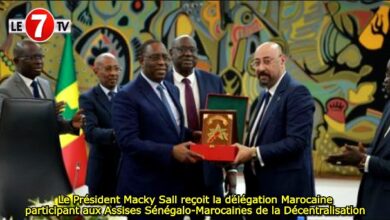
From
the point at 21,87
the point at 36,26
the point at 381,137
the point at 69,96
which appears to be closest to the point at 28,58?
the point at 21,87

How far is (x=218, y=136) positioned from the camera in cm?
286

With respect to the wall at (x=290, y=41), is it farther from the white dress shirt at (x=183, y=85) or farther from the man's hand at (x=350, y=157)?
the man's hand at (x=350, y=157)

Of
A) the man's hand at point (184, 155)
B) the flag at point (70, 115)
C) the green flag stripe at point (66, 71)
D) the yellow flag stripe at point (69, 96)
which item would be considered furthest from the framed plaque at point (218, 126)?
the green flag stripe at point (66, 71)

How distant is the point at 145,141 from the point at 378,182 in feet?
3.78

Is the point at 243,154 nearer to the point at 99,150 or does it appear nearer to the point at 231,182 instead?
the point at 231,182

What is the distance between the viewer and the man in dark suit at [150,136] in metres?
2.84

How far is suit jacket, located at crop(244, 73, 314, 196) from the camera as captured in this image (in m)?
2.88

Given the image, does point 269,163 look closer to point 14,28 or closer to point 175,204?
point 175,204

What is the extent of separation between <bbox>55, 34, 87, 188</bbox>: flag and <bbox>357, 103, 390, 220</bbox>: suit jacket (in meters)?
2.49

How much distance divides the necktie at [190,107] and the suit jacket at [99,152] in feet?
2.37

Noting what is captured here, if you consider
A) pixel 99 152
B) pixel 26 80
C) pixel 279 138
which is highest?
pixel 26 80

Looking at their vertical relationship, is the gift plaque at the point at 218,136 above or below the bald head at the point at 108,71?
below

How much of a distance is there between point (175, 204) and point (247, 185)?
413 millimetres

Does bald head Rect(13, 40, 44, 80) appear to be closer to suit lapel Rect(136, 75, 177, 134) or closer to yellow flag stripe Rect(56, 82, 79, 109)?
suit lapel Rect(136, 75, 177, 134)
